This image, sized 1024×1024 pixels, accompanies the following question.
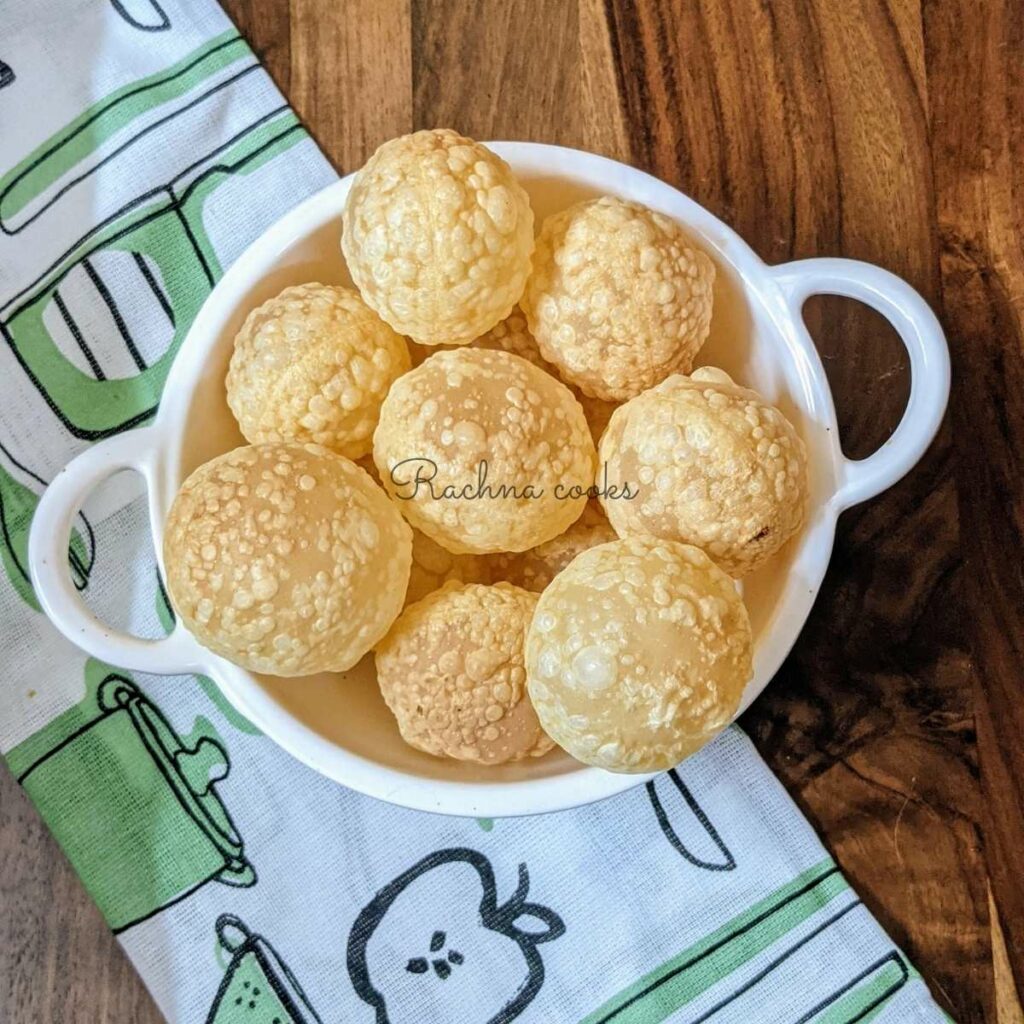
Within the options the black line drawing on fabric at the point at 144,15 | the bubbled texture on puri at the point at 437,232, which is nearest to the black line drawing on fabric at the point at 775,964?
the bubbled texture on puri at the point at 437,232

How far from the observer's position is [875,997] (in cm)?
57

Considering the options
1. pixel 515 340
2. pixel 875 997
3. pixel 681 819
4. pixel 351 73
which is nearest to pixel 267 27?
pixel 351 73

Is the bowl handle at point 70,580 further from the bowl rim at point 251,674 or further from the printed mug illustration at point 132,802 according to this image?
the printed mug illustration at point 132,802

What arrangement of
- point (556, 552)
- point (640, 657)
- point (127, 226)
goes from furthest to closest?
point (127, 226) → point (556, 552) → point (640, 657)

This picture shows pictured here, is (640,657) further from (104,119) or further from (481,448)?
(104,119)

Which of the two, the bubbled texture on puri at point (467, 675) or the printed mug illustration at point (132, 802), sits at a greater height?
the bubbled texture on puri at point (467, 675)

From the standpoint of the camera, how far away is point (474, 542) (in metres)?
0.47

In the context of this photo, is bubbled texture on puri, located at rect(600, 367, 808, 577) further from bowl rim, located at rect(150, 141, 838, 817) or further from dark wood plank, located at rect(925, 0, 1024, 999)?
dark wood plank, located at rect(925, 0, 1024, 999)

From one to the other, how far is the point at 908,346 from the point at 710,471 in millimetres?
135

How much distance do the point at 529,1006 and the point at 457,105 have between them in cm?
53

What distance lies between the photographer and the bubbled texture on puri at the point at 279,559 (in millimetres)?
426

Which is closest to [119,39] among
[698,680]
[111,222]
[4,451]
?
[111,222]

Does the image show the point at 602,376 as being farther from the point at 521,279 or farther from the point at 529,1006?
the point at 529,1006

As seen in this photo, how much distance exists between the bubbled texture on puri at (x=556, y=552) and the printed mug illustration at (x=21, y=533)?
0.27 metres
